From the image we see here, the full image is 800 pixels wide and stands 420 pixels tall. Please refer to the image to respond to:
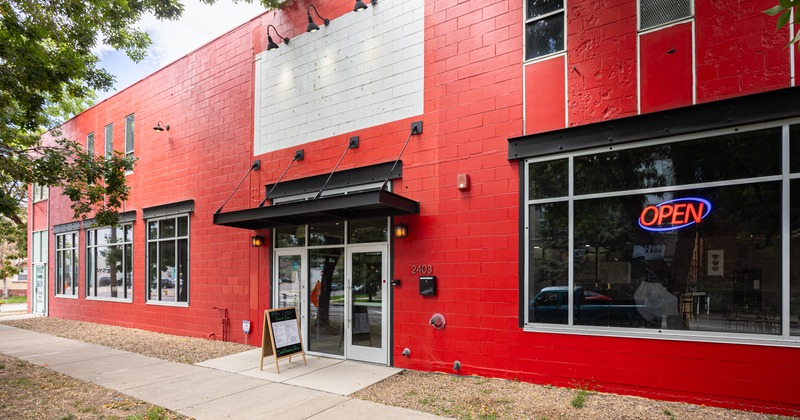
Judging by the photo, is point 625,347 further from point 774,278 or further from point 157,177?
point 157,177

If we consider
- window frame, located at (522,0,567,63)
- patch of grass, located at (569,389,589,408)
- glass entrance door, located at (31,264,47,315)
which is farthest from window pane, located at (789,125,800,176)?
glass entrance door, located at (31,264,47,315)

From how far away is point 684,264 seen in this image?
5.65 meters

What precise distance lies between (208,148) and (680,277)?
35.0 ft

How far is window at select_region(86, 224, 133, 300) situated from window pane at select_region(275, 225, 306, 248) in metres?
6.83

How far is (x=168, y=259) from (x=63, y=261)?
7831 millimetres

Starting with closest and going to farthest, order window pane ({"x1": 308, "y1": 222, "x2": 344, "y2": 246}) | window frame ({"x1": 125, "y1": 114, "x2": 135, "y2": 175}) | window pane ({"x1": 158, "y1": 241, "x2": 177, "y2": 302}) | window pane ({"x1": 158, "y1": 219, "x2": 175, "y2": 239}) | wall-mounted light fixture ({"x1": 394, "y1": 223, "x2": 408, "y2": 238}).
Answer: wall-mounted light fixture ({"x1": 394, "y1": 223, "x2": 408, "y2": 238}), window pane ({"x1": 308, "y1": 222, "x2": 344, "y2": 246}), window pane ({"x1": 158, "y1": 241, "x2": 177, "y2": 302}), window pane ({"x1": 158, "y1": 219, "x2": 175, "y2": 239}), window frame ({"x1": 125, "y1": 114, "x2": 135, "y2": 175})

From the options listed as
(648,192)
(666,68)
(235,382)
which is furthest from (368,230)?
(666,68)

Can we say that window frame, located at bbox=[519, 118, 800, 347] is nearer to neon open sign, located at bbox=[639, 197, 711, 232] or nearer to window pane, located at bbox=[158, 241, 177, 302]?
neon open sign, located at bbox=[639, 197, 711, 232]

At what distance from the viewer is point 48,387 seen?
705 centimetres

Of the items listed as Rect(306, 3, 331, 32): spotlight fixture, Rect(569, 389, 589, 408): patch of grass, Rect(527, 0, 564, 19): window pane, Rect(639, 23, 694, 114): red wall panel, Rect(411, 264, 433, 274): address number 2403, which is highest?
Rect(306, 3, 331, 32): spotlight fixture

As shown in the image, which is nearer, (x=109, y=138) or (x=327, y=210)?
(x=327, y=210)

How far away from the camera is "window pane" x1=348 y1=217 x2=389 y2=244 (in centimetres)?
830

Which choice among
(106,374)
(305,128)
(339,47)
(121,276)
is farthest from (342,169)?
(121,276)

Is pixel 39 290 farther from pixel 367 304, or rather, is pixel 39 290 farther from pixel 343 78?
pixel 343 78
